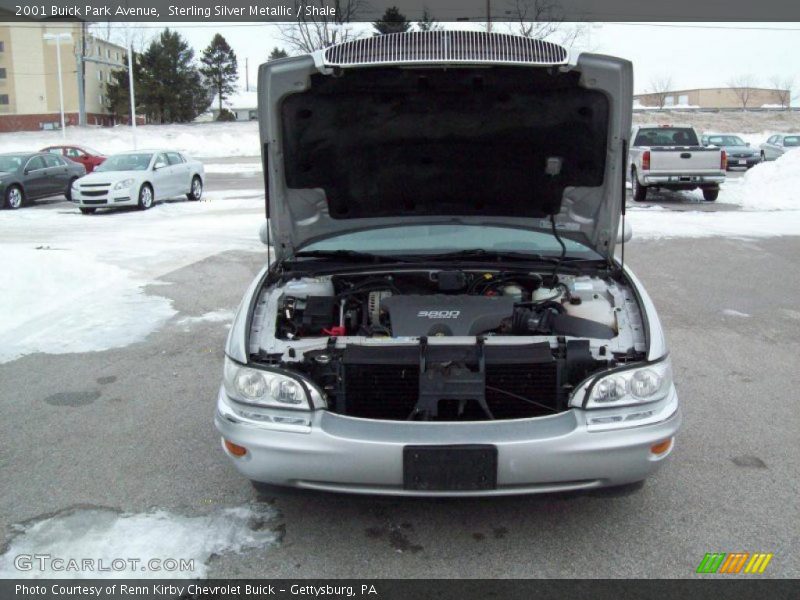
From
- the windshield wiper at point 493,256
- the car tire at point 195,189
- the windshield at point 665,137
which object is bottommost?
the windshield wiper at point 493,256

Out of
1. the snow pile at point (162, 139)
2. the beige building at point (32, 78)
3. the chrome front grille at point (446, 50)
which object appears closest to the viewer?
the chrome front grille at point (446, 50)

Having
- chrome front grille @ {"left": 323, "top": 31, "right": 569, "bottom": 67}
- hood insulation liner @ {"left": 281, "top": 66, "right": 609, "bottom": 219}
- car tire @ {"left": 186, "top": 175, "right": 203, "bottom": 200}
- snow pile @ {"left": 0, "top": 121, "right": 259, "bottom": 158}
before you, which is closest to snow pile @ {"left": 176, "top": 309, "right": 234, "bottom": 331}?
hood insulation liner @ {"left": 281, "top": 66, "right": 609, "bottom": 219}

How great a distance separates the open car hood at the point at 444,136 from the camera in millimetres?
3402

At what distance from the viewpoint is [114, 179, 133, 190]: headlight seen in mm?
17156

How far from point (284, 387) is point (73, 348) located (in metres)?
4.05

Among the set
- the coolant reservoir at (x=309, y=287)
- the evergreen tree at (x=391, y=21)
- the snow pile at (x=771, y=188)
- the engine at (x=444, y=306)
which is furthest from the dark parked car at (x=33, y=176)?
the evergreen tree at (x=391, y=21)

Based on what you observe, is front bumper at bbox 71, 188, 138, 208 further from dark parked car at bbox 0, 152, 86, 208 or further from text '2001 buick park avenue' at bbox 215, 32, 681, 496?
text '2001 buick park avenue' at bbox 215, 32, 681, 496

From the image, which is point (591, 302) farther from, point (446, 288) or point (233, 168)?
point (233, 168)

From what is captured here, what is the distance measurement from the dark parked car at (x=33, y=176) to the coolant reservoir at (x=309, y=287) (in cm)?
1668

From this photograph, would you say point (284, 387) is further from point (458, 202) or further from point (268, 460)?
point (458, 202)

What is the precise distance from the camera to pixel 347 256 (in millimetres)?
4379

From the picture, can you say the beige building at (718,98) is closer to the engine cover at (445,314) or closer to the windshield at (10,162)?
the windshield at (10,162)

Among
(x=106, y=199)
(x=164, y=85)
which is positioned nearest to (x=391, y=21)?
(x=106, y=199)

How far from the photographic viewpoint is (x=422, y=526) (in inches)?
133
